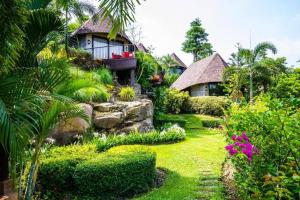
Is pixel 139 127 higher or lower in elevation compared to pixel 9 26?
lower

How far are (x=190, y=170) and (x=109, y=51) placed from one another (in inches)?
550

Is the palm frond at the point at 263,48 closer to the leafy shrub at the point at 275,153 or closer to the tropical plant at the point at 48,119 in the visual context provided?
the leafy shrub at the point at 275,153

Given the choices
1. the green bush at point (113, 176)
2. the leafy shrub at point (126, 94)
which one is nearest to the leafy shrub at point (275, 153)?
the green bush at point (113, 176)

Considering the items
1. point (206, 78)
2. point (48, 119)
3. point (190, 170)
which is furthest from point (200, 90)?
point (48, 119)

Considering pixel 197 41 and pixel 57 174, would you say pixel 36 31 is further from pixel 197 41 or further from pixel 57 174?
pixel 197 41

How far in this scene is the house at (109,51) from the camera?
2042 centimetres

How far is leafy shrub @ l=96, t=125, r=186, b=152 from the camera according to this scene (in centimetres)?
1139

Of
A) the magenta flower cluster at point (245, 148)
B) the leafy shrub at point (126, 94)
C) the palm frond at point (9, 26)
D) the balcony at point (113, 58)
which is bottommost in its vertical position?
the magenta flower cluster at point (245, 148)

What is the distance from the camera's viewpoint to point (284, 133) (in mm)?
3908

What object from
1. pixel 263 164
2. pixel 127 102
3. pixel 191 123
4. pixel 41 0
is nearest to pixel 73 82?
pixel 41 0

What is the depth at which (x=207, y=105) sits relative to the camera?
26672 millimetres

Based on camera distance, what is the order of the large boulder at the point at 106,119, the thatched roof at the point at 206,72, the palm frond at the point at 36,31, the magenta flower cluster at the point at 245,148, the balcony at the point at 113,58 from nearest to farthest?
the magenta flower cluster at the point at 245,148
the palm frond at the point at 36,31
the large boulder at the point at 106,119
the balcony at the point at 113,58
the thatched roof at the point at 206,72

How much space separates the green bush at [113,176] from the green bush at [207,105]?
18.7 meters

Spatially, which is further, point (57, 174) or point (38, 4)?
point (57, 174)
